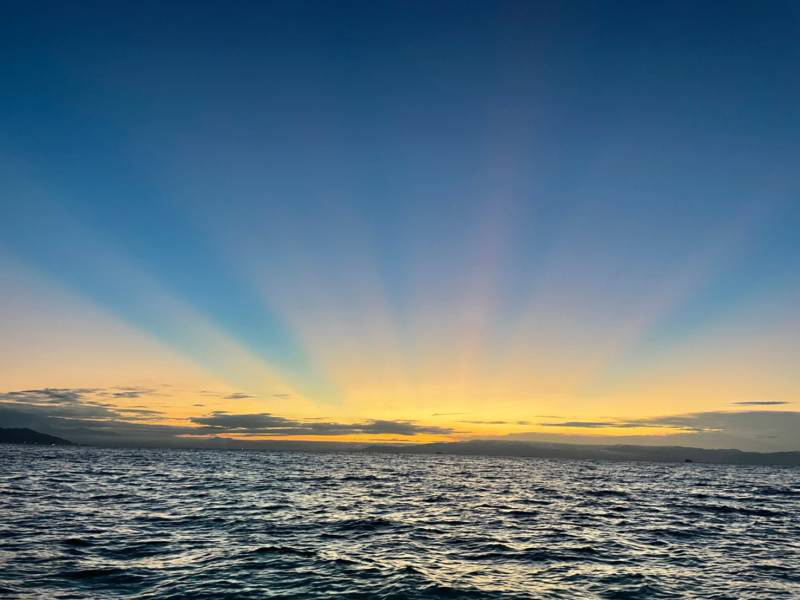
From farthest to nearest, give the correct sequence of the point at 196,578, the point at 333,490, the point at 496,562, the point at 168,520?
the point at 333,490 → the point at 168,520 → the point at 496,562 → the point at 196,578

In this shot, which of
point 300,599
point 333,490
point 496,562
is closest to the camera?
point 300,599

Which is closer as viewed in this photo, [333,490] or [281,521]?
[281,521]

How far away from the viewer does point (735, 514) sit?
44094 mm

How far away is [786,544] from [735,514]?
16.0m

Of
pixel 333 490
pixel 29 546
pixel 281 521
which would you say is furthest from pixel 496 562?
pixel 333 490

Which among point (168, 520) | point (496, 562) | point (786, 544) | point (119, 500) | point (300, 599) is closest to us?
point (300, 599)

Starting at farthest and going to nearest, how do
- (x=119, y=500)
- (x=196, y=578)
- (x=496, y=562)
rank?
(x=119, y=500) → (x=496, y=562) → (x=196, y=578)

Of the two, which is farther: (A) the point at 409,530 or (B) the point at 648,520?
(B) the point at 648,520

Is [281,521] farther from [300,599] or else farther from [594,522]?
[594,522]

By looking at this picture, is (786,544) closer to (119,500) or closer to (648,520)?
(648,520)

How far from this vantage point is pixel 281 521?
33.6 meters

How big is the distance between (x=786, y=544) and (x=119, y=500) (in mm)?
47096

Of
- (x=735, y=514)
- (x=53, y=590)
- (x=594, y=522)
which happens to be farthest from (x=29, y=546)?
(x=735, y=514)

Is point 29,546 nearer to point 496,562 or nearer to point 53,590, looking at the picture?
point 53,590
